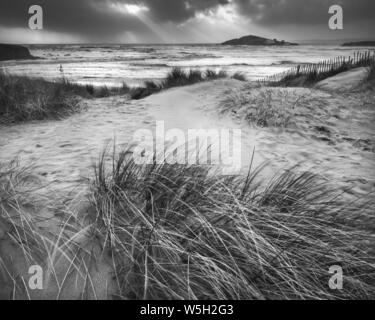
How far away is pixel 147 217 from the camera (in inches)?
56.2

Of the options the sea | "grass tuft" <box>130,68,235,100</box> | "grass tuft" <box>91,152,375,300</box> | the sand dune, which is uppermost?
the sea

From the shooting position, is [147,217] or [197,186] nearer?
[147,217]

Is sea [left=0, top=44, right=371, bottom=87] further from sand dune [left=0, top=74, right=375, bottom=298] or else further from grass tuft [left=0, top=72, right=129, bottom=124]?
sand dune [left=0, top=74, right=375, bottom=298]

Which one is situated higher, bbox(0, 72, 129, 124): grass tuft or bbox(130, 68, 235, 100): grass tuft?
bbox(130, 68, 235, 100): grass tuft

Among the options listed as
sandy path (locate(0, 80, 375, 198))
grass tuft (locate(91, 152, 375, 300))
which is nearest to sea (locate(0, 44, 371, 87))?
sandy path (locate(0, 80, 375, 198))

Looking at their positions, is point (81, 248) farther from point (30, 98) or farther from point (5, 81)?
point (5, 81)

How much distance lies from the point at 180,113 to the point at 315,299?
3.69 meters

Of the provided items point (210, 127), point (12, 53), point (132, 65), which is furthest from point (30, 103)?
point (12, 53)

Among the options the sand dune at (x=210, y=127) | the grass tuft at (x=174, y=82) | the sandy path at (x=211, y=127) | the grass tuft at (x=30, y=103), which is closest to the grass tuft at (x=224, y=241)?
the sand dune at (x=210, y=127)

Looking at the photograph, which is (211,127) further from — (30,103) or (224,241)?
(30,103)

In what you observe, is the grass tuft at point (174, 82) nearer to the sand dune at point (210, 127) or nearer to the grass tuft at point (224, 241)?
the sand dune at point (210, 127)
